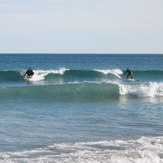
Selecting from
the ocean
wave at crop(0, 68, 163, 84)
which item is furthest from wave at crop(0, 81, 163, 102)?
wave at crop(0, 68, 163, 84)

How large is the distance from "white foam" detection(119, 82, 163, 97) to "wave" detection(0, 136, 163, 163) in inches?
438

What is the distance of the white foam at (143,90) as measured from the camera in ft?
67.6

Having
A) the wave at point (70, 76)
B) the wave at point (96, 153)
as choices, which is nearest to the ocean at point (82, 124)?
the wave at point (96, 153)

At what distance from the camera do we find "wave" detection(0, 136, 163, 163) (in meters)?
8.09

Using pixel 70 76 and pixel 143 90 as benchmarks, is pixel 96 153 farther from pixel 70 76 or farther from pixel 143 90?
pixel 70 76

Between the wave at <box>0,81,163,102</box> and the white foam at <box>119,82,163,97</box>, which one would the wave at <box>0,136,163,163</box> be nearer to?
the wave at <box>0,81,163,102</box>

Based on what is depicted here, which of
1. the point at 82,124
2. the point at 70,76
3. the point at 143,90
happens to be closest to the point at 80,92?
the point at 143,90

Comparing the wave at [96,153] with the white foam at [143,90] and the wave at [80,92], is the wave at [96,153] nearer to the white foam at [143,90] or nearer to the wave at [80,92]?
the wave at [80,92]

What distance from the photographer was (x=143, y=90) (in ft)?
68.3

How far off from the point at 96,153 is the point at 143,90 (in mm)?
12785

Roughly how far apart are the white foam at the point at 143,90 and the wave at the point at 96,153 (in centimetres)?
1113

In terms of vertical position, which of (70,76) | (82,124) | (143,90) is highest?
(70,76)

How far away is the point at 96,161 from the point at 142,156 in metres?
1.15

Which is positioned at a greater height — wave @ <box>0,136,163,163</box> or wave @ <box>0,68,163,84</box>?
wave @ <box>0,68,163,84</box>
